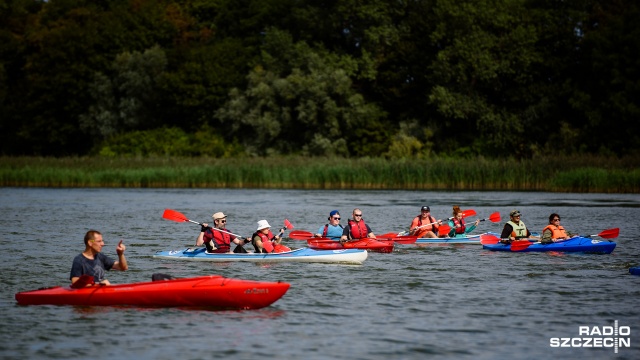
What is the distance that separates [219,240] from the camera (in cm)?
2231

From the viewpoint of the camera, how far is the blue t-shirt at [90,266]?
54.2 feet

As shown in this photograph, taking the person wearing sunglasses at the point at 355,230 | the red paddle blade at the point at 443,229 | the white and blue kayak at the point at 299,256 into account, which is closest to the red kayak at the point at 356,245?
the person wearing sunglasses at the point at 355,230

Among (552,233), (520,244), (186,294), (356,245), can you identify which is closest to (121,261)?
(186,294)

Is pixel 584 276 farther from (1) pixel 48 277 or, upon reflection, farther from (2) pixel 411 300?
(1) pixel 48 277

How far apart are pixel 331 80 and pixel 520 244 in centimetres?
4413

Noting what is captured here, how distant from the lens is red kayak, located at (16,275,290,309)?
16375mm

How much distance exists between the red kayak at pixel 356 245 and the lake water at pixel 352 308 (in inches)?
12.4

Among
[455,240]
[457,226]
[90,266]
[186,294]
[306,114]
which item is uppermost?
[306,114]

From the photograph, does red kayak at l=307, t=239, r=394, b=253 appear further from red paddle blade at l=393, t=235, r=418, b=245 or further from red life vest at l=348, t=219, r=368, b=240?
red paddle blade at l=393, t=235, r=418, b=245

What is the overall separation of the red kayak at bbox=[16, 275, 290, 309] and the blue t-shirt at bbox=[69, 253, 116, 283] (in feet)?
0.70

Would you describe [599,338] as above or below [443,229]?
below

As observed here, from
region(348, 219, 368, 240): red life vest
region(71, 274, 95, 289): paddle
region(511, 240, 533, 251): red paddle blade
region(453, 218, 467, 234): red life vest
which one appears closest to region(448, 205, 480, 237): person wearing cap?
region(453, 218, 467, 234): red life vest

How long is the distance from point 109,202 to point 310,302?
29.0 metres

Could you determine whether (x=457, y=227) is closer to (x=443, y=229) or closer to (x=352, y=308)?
(x=443, y=229)
